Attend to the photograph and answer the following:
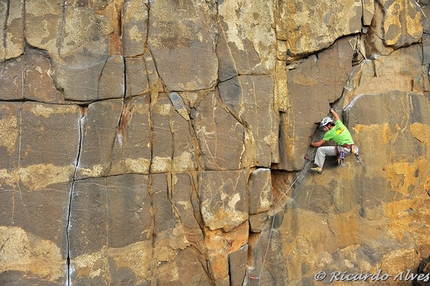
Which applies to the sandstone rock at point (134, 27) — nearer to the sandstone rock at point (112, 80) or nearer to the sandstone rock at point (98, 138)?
the sandstone rock at point (112, 80)

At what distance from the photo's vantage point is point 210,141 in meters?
6.41

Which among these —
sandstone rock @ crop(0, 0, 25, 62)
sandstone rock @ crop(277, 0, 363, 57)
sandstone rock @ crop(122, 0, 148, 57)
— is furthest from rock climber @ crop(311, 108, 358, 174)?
sandstone rock @ crop(0, 0, 25, 62)

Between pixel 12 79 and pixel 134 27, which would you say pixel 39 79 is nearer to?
pixel 12 79

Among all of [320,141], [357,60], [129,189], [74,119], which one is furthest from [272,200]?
[74,119]

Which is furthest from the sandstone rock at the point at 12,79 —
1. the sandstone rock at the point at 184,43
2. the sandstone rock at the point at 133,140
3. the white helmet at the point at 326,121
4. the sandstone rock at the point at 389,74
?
the sandstone rock at the point at 389,74

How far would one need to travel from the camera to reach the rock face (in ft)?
18.7

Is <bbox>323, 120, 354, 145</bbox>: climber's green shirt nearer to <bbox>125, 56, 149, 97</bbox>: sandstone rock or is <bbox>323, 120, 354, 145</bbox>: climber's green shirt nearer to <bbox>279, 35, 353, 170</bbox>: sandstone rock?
<bbox>279, 35, 353, 170</bbox>: sandstone rock

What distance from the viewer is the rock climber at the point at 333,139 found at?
6.71 metres

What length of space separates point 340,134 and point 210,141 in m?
2.18

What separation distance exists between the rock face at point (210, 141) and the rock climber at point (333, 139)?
231 mm

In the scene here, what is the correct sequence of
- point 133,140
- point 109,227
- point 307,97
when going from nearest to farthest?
point 109,227 → point 133,140 → point 307,97

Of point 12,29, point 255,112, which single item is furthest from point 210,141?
point 12,29

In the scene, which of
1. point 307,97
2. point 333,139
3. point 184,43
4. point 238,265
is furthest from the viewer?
point 307,97

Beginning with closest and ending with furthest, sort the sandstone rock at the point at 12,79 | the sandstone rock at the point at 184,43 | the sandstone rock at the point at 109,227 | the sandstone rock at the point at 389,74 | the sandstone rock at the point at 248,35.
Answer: the sandstone rock at the point at 12,79
the sandstone rock at the point at 109,227
the sandstone rock at the point at 184,43
the sandstone rock at the point at 248,35
the sandstone rock at the point at 389,74
